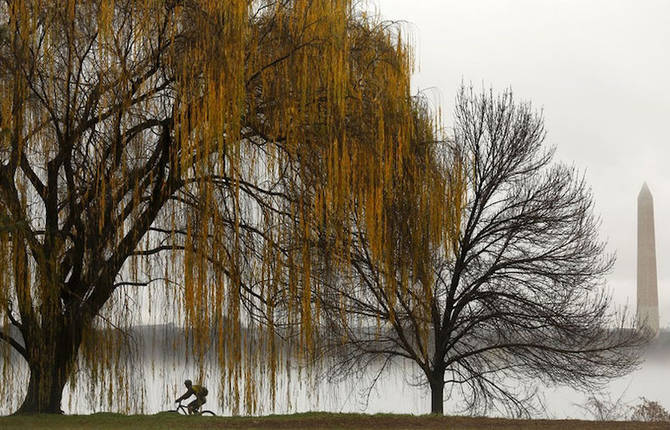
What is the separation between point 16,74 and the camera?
1059cm

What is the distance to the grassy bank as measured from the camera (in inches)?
412

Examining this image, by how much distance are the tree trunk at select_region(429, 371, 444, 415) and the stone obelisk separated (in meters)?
23.9

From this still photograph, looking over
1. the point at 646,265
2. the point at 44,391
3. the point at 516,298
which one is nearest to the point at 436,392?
the point at 516,298

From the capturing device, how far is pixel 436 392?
1659 cm

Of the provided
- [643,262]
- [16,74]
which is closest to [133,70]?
[16,74]

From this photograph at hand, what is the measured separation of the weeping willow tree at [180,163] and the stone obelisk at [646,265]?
30.5 meters

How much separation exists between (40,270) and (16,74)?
99.5 inches

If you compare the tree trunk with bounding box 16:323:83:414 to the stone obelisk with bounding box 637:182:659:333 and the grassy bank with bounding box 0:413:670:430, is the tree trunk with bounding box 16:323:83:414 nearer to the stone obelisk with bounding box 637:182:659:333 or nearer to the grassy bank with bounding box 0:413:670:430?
the grassy bank with bounding box 0:413:670:430

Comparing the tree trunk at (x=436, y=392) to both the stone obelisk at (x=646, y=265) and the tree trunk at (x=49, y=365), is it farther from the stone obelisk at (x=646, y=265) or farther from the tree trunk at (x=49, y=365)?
the stone obelisk at (x=646, y=265)

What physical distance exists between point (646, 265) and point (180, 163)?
33.4 meters

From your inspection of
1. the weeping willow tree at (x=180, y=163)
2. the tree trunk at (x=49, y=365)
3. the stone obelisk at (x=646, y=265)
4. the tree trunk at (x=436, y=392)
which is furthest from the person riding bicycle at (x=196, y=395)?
the stone obelisk at (x=646, y=265)

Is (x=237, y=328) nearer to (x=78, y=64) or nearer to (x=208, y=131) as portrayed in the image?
(x=208, y=131)

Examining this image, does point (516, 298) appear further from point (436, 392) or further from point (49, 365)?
point (49, 365)

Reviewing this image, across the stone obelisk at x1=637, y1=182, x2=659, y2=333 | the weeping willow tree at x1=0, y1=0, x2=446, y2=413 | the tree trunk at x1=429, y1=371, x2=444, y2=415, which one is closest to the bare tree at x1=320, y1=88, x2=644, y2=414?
the tree trunk at x1=429, y1=371, x2=444, y2=415
